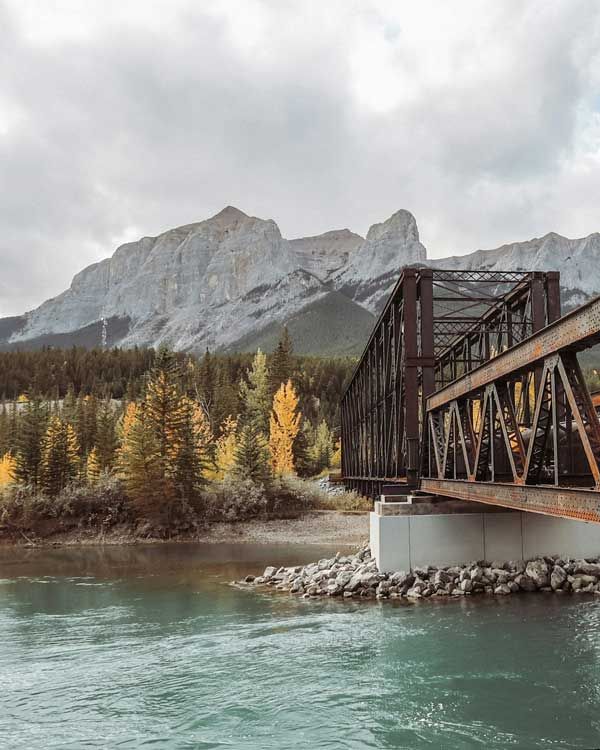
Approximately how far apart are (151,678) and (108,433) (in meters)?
49.5

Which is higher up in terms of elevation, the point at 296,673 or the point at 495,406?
the point at 495,406

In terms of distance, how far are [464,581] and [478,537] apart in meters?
1.96

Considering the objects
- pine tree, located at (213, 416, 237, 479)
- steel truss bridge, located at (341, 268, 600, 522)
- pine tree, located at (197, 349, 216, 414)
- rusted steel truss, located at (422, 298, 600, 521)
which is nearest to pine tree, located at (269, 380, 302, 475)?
pine tree, located at (213, 416, 237, 479)

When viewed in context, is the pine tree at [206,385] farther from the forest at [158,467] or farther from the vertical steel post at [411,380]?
the vertical steel post at [411,380]

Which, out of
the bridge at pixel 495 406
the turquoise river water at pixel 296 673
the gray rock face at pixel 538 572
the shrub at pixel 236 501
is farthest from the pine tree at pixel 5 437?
the gray rock face at pixel 538 572

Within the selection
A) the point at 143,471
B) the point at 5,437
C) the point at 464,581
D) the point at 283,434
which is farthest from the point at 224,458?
the point at 464,581

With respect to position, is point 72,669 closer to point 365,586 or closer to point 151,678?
point 151,678

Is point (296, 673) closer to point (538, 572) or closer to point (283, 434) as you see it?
point (538, 572)

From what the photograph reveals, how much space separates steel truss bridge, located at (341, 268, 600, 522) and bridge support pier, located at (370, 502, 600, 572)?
1442 mm

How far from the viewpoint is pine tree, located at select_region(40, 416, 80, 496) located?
162 feet

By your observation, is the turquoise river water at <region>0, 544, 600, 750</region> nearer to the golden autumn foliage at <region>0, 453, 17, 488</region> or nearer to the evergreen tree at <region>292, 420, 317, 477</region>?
the golden autumn foliage at <region>0, 453, 17, 488</region>

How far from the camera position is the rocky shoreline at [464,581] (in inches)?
774

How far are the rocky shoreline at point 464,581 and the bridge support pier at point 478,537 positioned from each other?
348 mm

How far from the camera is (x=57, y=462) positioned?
166 ft
